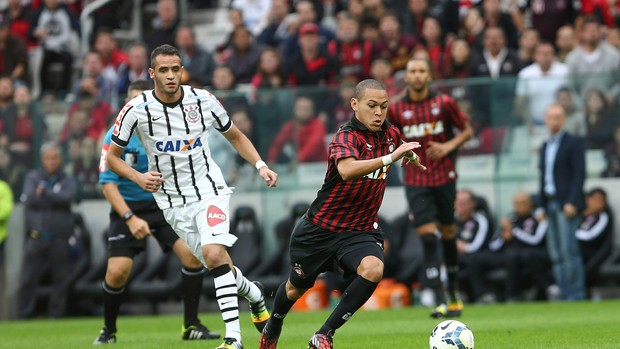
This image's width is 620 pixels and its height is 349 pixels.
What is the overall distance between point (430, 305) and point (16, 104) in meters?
7.74

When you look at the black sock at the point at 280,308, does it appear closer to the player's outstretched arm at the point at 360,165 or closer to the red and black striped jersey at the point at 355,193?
the red and black striped jersey at the point at 355,193

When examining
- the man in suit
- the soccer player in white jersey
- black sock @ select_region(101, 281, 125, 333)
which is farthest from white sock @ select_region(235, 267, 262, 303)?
the man in suit

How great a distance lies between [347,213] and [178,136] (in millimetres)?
1839

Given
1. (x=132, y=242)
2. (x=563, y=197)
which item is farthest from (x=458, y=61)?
(x=132, y=242)

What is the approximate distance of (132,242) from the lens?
11422mm

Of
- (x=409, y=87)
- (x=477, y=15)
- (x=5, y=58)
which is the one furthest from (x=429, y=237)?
(x=5, y=58)

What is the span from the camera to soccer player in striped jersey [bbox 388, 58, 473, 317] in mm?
13016

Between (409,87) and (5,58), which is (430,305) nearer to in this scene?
(409,87)

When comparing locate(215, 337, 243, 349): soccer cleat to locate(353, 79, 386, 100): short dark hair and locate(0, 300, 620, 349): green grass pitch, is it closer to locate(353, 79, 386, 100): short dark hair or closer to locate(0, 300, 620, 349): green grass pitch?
locate(0, 300, 620, 349): green grass pitch

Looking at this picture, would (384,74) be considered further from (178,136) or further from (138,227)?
(178,136)

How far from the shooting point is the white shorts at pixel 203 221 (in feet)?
31.5

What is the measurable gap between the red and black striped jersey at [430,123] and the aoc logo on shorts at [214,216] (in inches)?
149

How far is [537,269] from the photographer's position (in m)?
17.1

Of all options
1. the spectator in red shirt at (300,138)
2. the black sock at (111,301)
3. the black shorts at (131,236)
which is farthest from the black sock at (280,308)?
the spectator in red shirt at (300,138)
